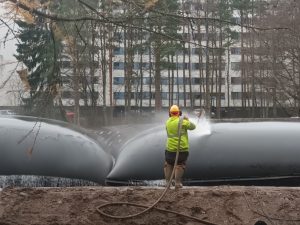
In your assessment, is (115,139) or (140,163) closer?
(140,163)

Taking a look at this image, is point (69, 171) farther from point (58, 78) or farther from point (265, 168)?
point (58, 78)

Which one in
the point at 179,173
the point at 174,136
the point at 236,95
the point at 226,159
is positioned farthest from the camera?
the point at 236,95

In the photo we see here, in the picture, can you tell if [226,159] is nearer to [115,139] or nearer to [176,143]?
[176,143]

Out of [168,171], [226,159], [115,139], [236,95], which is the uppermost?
[236,95]

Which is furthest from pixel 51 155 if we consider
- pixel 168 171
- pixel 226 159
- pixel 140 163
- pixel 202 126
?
pixel 226 159

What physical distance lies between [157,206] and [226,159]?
2.27 metres

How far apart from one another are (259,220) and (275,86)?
24562mm

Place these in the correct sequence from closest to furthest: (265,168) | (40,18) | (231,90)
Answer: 1. (40,18)
2. (265,168)
3. (231,90)

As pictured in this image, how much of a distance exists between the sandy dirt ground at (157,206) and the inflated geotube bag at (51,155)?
135 centimetres

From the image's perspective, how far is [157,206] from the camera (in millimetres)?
7090

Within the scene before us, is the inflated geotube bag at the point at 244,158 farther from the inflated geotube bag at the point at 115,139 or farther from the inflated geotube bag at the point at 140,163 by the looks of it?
the inflated geotube bag at the point at 115,139

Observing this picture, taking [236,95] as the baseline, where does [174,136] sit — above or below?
below

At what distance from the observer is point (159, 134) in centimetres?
989

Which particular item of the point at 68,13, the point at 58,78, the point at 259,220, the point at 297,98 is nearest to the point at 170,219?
the point at 259,220
